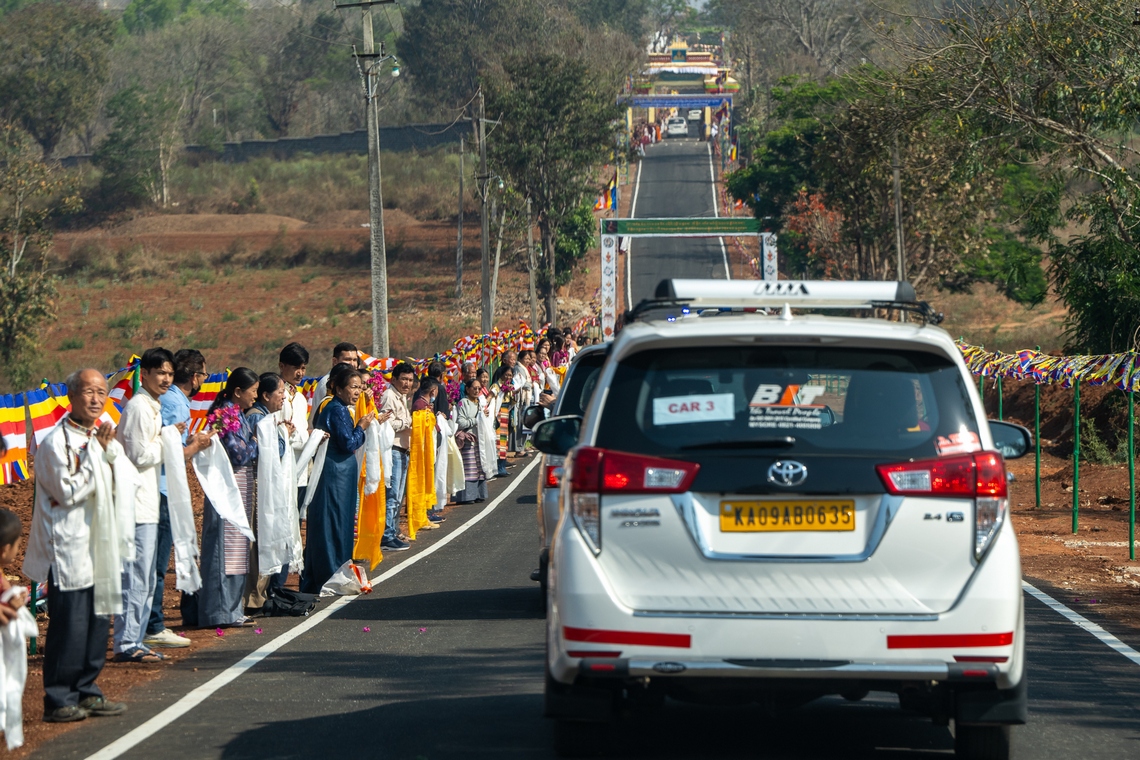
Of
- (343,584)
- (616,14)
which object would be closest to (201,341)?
(343,584)

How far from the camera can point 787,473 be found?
5.61 meters

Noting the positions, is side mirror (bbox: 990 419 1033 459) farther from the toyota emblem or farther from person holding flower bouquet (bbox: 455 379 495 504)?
person holding flower bouquet (bbox: 455 379 495 504)

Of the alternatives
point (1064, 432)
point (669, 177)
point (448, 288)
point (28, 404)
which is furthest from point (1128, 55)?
point (669, 177)

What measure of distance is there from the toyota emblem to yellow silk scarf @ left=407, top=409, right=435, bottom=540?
11.2 metres

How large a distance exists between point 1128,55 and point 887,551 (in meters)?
20.5

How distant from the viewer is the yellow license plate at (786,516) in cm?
563

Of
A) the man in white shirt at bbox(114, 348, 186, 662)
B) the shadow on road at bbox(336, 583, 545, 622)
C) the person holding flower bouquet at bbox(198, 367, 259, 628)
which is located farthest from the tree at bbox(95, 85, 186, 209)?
the man in white shirt at bbox(114, 348, 186, 662)

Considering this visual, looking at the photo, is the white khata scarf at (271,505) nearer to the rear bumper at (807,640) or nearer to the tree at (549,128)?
the rear bumper at (807,640)

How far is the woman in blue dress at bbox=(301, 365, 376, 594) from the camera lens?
11.7m

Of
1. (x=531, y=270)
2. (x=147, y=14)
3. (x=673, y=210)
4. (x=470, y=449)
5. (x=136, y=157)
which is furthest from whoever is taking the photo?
(x=147, y=14)

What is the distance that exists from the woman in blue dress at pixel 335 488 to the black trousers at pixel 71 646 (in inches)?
159

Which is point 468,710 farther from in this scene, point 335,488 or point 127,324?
point 127,324

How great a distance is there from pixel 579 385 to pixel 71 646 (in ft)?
14.2

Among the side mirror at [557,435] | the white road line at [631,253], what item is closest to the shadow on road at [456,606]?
the side mirror at [557,435]
